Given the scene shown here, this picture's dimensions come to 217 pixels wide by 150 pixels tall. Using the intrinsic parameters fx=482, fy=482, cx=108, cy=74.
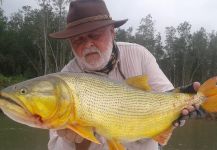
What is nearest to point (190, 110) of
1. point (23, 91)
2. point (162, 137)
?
point (162, 137)

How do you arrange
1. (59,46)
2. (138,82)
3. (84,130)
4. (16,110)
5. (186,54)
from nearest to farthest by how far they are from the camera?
(16,110) < (84,130) < (138,82) < (59,46) < (186,54)

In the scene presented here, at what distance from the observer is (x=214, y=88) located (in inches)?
176

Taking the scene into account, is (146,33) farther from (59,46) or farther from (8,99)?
(8,99)

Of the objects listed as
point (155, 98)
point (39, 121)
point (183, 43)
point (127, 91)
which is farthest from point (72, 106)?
point (183, 43)

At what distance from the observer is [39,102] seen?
3.71m

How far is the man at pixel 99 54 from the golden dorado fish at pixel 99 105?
774mm

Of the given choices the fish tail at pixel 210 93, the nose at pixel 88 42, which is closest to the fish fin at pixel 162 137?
the fish tail at pixel 210 93

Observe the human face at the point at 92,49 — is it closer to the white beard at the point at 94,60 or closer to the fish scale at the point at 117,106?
the white beard at the point at 94,60

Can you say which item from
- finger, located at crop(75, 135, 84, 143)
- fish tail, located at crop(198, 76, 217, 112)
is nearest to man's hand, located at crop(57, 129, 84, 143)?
finger, located at crop(75, 135, 84, 143)

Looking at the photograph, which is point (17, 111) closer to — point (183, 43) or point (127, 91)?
point (127, 91)

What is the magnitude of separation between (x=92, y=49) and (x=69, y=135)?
1.01 meters

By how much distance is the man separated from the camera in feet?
16.6

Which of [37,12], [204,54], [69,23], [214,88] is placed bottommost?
[204,54]

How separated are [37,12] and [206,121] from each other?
33773 millimetres
